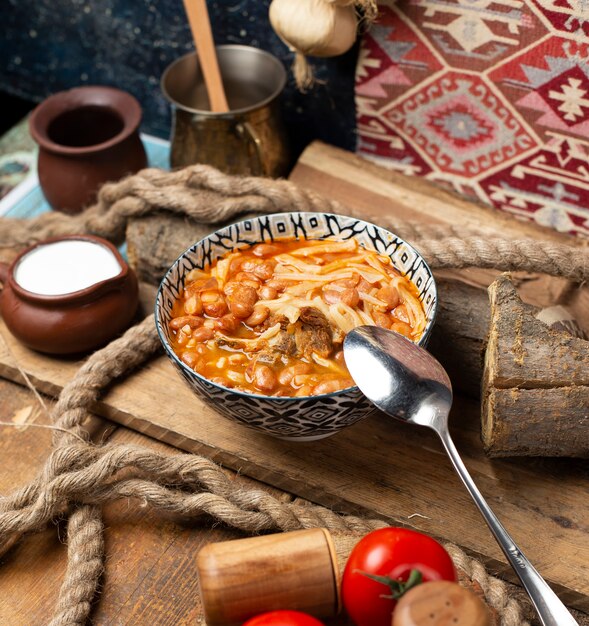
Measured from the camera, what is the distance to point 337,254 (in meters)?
2.40

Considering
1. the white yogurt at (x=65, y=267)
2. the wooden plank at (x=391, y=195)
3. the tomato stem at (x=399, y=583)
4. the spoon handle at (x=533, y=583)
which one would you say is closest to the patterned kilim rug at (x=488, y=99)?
the wooden plank at (x=391, y=195)

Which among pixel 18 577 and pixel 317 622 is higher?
pixel 317 622

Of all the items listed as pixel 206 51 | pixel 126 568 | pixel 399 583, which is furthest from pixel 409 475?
pixel 206 51

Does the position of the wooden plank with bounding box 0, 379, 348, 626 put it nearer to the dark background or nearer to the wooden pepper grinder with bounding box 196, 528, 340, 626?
the wooden pepper grinder with bounding box 196, 528, 340, 626

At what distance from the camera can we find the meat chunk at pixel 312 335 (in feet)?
6.86

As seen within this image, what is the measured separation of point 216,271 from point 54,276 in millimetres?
590

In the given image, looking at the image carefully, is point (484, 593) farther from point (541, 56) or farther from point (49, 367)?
point (541, 56)

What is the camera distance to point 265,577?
174cm

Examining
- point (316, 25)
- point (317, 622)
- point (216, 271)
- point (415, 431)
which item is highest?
point (316, 25)

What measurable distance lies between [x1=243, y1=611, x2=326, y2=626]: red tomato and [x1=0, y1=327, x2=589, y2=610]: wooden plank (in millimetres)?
477

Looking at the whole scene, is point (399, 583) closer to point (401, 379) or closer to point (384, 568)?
point (384, 568)

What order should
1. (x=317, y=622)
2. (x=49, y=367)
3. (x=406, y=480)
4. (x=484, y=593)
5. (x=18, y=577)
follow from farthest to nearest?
(x=49, y=367) → (x=406, y=480) → (x=18, y=577) → (x=484, y=593) → (x=317, y=622)

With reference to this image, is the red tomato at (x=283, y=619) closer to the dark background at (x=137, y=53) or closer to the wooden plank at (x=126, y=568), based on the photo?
the wooden plank at (x=126, y=568)

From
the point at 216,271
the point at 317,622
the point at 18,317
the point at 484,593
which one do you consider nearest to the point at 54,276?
the point at 18,317
